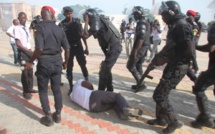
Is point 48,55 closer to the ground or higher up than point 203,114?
higher up

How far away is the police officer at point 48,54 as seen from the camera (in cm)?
294

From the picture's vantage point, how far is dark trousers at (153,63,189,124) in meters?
2.78

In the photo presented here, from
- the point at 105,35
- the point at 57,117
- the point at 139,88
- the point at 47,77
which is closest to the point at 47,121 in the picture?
the point at 57,117

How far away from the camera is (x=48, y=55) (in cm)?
307

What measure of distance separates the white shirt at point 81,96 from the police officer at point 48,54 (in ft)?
1.88

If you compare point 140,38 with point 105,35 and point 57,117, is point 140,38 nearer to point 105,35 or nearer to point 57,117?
point 105,35

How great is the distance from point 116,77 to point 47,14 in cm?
356

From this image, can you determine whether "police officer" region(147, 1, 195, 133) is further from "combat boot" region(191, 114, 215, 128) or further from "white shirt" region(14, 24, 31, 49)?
"white shirt" region(14, 24, 31, 49)

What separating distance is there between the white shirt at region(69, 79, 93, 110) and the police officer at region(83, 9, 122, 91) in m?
0.48

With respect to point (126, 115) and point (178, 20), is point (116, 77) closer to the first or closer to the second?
point (126, 115)

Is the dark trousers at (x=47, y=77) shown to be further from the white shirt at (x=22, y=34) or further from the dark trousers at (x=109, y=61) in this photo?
the white shirt at (x=22, y=34)

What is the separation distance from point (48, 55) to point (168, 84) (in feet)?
6.03

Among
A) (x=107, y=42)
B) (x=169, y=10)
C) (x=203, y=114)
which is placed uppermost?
(x=169, y=10)

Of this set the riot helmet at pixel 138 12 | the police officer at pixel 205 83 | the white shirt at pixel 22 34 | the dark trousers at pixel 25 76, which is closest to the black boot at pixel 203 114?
the police officer at pixel 205 83
